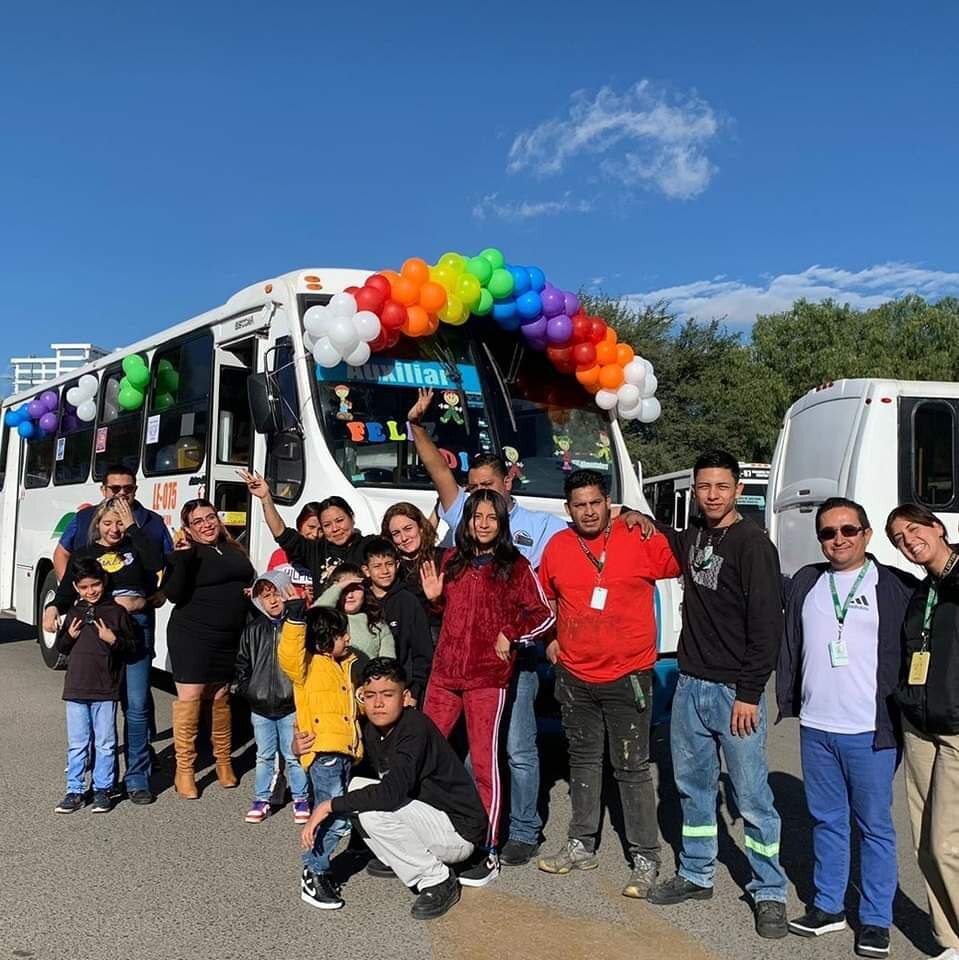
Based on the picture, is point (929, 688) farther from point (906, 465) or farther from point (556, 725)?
point (906, 465)

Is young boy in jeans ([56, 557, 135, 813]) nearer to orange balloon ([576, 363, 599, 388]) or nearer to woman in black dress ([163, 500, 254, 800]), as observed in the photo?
woman in black dress ([163, 500, 254, 800])

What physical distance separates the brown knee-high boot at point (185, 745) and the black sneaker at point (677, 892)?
2895 mm

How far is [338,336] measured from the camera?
6.17 metres

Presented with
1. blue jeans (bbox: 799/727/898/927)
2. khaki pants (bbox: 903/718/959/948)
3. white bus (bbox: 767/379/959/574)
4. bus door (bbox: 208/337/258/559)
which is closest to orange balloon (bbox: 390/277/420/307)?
bus door (bbox: 208/337/258/559)

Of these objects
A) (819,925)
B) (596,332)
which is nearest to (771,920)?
(819,925)

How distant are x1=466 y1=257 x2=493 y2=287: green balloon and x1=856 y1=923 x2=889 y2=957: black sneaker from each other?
4.32 m

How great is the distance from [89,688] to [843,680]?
4.02 meters

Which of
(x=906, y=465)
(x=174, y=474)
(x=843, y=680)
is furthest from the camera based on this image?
(x=906, y=465)

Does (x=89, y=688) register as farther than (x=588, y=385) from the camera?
No

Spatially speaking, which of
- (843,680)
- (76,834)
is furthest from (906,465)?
(76,834)

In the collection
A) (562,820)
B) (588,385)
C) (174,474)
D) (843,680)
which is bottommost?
(562,820)

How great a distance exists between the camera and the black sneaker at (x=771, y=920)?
13.5 feet

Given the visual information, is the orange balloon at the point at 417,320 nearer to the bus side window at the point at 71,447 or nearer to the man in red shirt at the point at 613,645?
the man in red shirt at the point at 613,645

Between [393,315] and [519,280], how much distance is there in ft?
3.05
